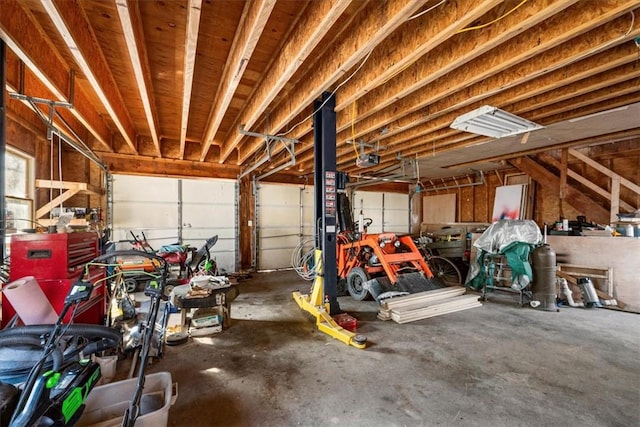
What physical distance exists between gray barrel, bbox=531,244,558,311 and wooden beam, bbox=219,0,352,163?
447 cm

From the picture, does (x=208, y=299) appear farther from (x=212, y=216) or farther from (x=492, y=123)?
(x=492, y=123)

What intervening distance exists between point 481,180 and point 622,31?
5.96 meters

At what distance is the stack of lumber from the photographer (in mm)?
3627

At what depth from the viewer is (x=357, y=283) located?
4.58 metres

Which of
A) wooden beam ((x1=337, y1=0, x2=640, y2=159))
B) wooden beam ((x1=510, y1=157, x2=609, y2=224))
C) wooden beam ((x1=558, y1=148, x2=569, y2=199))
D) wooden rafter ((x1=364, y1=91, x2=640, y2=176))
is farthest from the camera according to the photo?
wooden beam ((x1=558, y1=148, x2=569, y2=199))

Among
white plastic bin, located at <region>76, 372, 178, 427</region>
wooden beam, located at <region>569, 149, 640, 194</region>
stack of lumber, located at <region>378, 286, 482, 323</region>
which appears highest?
wooden beam, located at <region>569, 149, 640, 194</region>

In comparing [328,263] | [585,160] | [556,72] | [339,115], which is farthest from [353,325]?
[585,160]

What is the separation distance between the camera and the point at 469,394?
2.09 metres

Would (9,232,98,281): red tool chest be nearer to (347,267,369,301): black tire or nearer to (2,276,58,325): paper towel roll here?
(2,276,58,325): paper towel roll

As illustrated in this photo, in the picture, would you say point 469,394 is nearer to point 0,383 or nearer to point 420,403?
point 420,403

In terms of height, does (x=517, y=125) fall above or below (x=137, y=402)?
above

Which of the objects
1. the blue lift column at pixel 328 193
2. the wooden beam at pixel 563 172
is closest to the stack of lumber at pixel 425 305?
the blue lift column at pixel 328 193

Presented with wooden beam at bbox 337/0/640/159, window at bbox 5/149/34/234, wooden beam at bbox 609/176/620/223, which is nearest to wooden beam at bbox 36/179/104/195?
window at bbox 5/149/34/234

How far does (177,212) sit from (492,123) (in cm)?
675
